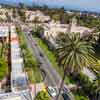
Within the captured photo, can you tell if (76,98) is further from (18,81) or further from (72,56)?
(72,56)

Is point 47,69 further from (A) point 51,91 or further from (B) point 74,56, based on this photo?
(B) point 74,56

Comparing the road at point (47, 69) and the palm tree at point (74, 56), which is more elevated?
the palm tree at point (74, 56)

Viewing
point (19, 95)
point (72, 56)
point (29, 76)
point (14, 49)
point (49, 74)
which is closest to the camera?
point (72, 56)

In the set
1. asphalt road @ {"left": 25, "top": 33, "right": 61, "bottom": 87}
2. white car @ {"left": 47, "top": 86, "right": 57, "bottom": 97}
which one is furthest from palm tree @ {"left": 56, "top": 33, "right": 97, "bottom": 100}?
asphalt road @ {"left": 25, "top": 33, "right": 61, "bottom": 87}

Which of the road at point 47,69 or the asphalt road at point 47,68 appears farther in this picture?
the asphalt road at point 47,68

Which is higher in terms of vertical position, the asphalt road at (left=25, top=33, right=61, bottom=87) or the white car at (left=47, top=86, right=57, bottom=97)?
the white car at (left=47, top=86, right=57, bottom=97)

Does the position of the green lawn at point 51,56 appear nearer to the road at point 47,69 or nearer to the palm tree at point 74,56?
the road at point 47,69

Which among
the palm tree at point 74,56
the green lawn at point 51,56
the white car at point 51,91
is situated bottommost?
the green lawn at point 51,56

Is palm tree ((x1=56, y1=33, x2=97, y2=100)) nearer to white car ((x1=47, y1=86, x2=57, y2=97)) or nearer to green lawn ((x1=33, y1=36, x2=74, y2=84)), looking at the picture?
white car ((x1=47, y1=86, x2=57, y2=97))

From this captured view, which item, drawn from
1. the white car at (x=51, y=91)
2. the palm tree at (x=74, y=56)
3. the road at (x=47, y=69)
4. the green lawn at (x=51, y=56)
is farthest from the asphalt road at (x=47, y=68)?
the palm tree at (x=74, y=56)

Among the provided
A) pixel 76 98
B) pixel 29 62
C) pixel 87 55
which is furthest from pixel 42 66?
pixel 87 55

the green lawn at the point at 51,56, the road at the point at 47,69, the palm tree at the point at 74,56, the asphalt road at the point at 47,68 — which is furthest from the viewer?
the green lawn at the point at 51,56
